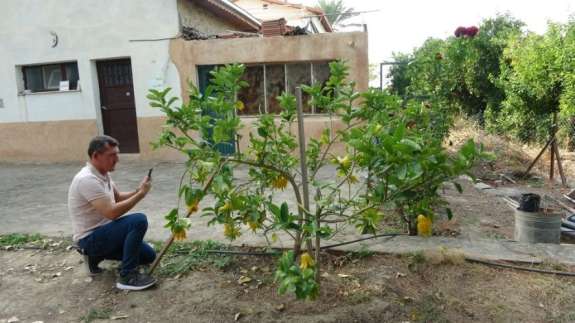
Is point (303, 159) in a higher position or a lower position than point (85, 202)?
higher

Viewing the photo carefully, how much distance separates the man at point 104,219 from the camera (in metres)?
3.08

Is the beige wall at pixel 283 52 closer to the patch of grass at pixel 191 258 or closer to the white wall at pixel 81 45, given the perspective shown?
the white wall at pixel 81 45

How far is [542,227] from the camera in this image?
4.02m

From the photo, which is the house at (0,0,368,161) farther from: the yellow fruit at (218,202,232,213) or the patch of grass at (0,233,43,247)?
the yellow fruit at (218,202,232,213)

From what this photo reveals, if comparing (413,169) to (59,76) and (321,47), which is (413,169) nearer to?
(321,47)

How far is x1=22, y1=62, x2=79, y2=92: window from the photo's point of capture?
973 centimetres

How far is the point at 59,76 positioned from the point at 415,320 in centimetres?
977

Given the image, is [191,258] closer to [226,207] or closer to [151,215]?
[226,207]

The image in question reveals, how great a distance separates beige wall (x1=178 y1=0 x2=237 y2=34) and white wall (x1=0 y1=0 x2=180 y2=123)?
292mm

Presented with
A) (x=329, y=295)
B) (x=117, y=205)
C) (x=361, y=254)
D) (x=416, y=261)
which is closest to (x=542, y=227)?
(x=416, y=261)

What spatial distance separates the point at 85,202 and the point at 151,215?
2.10 metres

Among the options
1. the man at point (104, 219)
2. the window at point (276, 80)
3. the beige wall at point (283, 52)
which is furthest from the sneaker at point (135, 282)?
the window at point (276, 80)

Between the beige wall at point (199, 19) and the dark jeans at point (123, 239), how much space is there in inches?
263

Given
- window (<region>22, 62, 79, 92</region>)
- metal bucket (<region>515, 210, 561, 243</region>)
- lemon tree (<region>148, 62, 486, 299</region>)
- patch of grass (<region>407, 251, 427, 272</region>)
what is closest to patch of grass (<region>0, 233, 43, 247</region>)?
lemon tree (<region>148, 62, 486, 299</region>)
